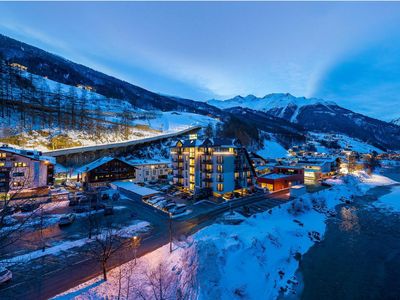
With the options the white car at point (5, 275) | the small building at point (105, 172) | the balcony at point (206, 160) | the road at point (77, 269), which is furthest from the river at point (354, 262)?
the small building at point (105, 172)

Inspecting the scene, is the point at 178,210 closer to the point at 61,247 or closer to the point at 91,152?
the point at 61,247

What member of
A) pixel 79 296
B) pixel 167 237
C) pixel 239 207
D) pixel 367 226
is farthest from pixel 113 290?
pixel 367 226

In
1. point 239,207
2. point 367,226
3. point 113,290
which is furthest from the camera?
point 239,207

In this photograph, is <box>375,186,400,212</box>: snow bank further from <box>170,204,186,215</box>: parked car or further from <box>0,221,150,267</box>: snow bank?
<box>0,221,150,267</box>: snow bank

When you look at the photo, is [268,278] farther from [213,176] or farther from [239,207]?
[213,176]

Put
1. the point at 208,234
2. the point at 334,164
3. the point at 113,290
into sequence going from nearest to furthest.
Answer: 1. the point at 113,290
2. the point at 208,234
3. the point at 334,164

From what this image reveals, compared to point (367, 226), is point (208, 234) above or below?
above

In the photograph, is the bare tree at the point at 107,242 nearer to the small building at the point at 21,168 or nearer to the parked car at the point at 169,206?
the parked car at the point at 169,206

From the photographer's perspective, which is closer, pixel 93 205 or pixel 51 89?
pixel 93 205
